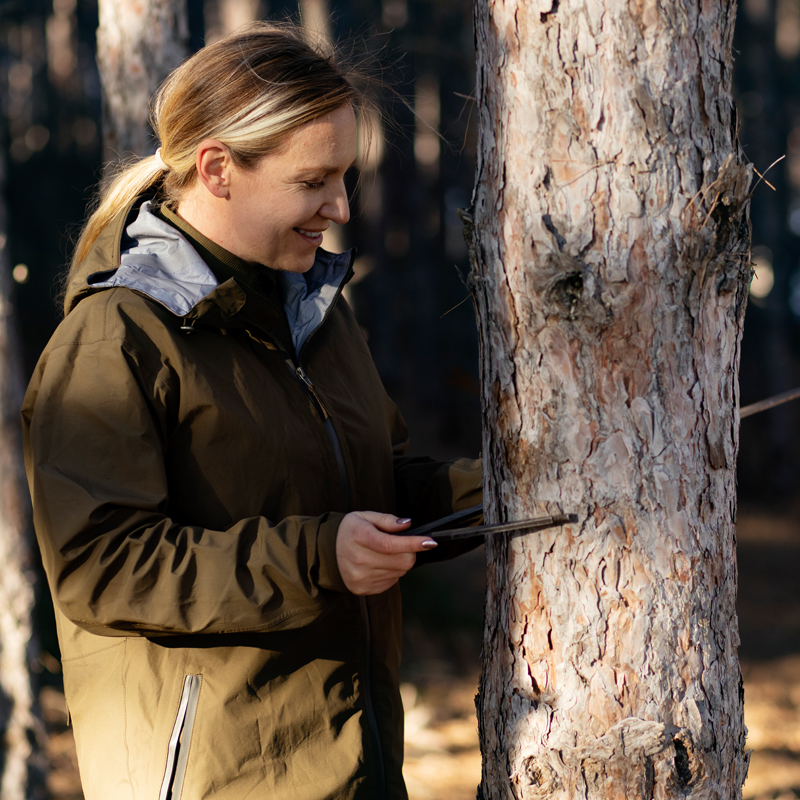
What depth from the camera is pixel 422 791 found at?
475 centimetres

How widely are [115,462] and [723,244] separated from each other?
3.85 ft

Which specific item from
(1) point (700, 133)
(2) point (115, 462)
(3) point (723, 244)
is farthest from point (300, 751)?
(1) point (700, 133)

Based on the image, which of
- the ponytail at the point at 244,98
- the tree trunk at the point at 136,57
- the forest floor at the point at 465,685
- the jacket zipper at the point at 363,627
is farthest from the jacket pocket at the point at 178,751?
the forest floor at the point at 465,685

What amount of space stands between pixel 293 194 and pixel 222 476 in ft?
1.97

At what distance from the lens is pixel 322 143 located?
5.44ft

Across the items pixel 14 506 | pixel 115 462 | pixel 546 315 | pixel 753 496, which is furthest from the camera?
pixel 753 496

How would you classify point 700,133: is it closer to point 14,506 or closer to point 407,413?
point 14,506

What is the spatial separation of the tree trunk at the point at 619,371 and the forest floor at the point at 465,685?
11.7 ft

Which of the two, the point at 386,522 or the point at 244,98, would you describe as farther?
the point at 244,98

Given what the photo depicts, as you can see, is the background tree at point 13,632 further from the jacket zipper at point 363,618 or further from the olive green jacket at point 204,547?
the jacket zipper at point 363,618

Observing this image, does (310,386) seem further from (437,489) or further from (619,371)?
(619,371)

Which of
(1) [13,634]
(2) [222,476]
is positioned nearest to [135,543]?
(2) [222,476]

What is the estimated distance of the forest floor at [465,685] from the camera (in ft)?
16.0

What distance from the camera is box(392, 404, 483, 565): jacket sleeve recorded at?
199 centimetres
